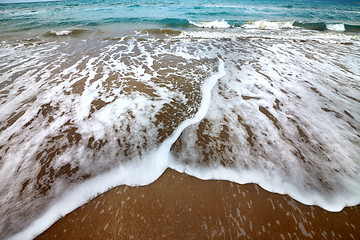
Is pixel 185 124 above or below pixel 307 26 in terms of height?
below

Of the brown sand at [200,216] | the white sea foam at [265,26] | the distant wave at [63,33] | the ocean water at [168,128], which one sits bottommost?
the brown sand at [200,216]

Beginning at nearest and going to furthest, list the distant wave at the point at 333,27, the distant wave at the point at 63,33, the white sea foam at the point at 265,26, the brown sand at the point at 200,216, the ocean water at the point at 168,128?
the brown sand at the point at 200,216 → the ocean water at the point at 168,128 → the distant wave at the point at 63,33 → the distant wave at the point at 333,27 → the white sea foam at the point at 265,26

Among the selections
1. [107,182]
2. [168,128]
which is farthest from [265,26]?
[107,182]

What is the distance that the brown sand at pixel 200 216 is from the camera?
1783mm

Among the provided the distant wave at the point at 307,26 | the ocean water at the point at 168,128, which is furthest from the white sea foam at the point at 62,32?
the distant wave at the point at 307,26

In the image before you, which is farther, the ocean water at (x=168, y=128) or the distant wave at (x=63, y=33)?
the distant wave at (x=63, y=33)

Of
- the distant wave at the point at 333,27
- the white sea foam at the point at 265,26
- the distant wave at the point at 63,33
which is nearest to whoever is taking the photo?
the distant wave at the point at 63,33

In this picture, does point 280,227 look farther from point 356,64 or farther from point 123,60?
point 356,64

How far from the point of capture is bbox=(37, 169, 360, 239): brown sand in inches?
70.2

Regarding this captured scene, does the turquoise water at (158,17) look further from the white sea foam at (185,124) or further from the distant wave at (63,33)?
the white sea foam at (185,124)

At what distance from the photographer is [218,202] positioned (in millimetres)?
2062

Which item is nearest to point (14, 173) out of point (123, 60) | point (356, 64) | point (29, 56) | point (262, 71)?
point (123, 60)

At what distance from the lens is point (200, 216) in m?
1.94

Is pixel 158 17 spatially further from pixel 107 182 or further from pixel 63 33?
pixel 107 182
